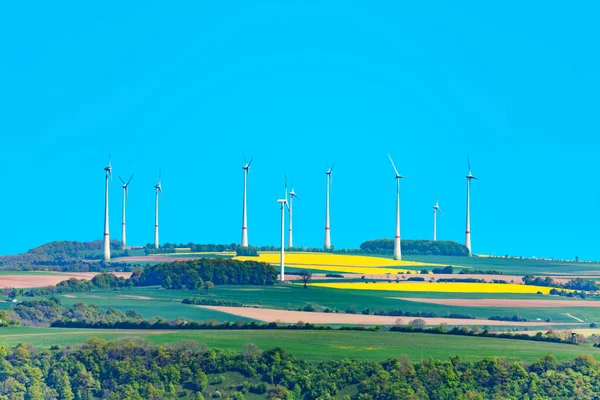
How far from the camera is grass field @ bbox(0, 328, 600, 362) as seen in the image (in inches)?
4439

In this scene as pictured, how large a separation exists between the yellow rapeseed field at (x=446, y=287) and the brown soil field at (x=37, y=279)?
28.8 metres

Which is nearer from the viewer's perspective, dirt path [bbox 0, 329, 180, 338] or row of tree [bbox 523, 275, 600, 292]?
dirt path [bbox 0, 329, 180, 338]

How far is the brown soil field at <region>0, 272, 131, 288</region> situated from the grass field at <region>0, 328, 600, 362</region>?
1644 inches

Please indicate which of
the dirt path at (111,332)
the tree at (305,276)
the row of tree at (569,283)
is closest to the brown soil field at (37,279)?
the tree at (305,276)

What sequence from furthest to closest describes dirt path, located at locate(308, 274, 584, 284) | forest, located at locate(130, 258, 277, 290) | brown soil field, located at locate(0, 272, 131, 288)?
1. dirt path, located at locate(308, 274, 584, 284)
2. forest, located at locate(130, 258, 277, 290)
3. brown soil field, located at locate(0, 272, 131, 288)

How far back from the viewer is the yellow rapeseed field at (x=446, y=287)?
166m

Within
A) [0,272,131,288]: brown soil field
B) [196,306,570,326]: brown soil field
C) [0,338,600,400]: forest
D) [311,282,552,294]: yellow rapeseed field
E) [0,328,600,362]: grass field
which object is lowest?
[0,338,600,400]: forest

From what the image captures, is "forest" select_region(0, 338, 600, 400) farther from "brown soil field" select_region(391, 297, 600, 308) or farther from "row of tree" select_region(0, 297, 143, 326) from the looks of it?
"brown soil field" select_region(391, 297, 600, 308)

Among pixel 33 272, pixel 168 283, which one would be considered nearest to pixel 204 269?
pixel 168 283

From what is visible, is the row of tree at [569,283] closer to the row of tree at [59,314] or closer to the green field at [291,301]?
the green field at [291,301]

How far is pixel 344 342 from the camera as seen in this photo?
118 m

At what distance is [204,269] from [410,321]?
44.8 metres

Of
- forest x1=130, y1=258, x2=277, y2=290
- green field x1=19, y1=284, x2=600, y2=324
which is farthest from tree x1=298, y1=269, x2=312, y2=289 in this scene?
green field x1=19, y1=284, x2=600, y2=324

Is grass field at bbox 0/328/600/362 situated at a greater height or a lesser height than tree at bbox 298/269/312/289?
lesser
